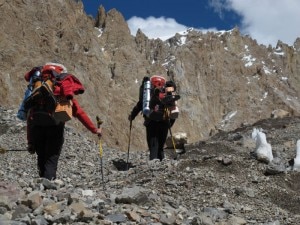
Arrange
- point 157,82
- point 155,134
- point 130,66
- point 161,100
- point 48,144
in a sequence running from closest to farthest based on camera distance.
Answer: point 48,144, point 161,100, point 157,82, point 155,134, point 130,66

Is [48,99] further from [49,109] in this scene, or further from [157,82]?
[157,82]

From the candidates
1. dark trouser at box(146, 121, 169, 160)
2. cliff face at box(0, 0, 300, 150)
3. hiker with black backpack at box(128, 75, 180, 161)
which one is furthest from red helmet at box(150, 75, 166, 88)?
cliff face at box(0, 0, 300, 150)

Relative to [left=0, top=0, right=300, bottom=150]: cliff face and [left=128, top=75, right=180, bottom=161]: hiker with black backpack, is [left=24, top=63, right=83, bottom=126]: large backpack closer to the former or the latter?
[left=128, top=75, right=180, bottom=161]: hiker with black backpack

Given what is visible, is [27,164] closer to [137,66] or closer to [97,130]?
[97,130]

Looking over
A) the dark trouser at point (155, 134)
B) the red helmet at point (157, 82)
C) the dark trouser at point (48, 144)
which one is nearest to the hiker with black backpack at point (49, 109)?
the dark trouser at point (48, 144)

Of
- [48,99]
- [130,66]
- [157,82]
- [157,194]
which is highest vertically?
[130,66]

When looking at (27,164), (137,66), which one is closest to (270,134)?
(27,164)

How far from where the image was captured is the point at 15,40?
68.1 meters

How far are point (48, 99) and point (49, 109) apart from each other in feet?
0.52

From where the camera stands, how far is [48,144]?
324 inches

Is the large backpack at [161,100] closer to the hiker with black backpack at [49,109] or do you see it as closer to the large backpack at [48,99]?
the hiker with black backpack at [49,109]

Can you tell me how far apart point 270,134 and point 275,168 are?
10205 millimetres

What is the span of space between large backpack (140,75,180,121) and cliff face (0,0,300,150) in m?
42.5

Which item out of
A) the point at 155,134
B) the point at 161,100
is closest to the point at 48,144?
the point at 161,100
